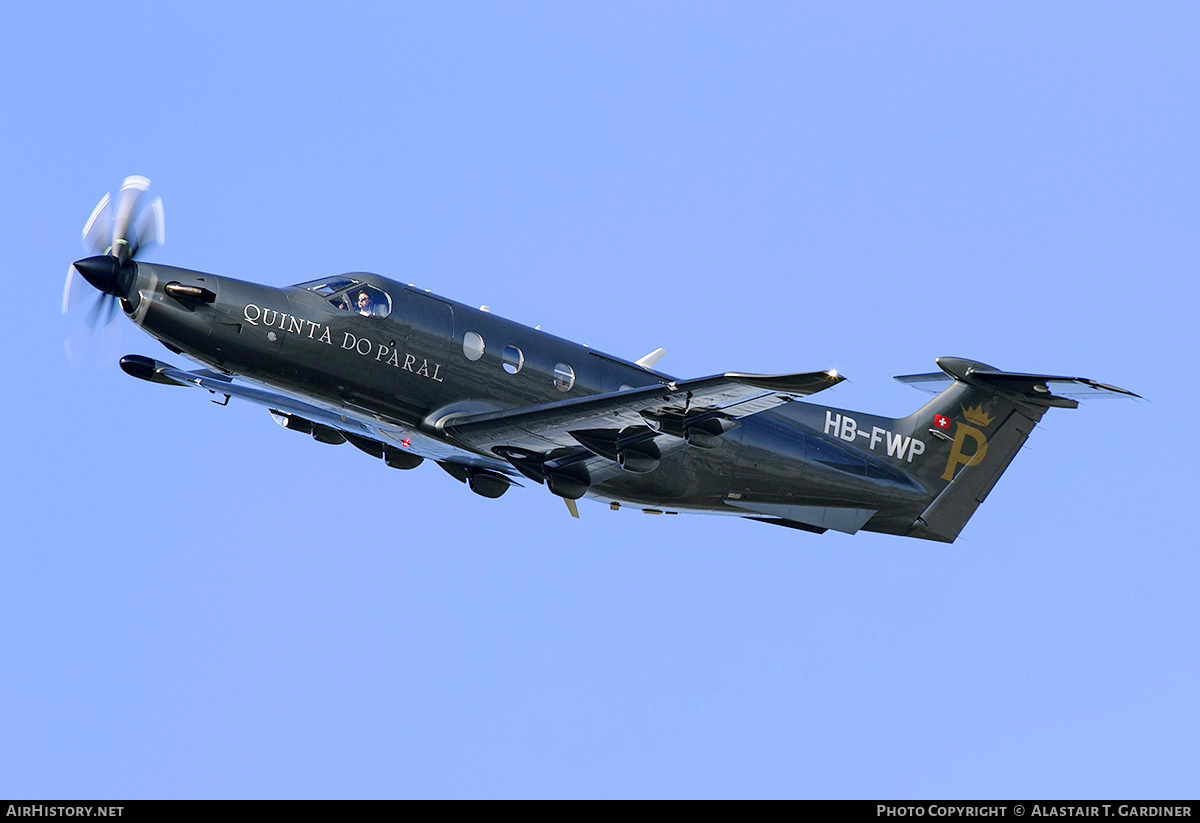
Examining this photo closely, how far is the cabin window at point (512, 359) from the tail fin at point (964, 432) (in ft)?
30.2

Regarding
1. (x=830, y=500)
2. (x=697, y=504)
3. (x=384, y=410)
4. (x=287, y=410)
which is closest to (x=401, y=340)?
(x=384, y=410)

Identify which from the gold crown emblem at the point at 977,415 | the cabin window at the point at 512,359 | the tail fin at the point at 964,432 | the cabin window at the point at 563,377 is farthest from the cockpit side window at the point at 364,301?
the gold crown emblem at the point at 977,415

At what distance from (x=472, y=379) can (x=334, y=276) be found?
325 centimetres

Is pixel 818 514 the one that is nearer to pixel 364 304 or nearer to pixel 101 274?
pixel 364 304

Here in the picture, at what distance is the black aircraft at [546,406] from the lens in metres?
22.3

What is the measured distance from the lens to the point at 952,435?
28.6 meters

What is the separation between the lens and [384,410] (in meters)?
24.0

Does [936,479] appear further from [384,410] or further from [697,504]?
[384,410]

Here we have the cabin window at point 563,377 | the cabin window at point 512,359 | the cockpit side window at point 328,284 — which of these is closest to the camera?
the cockpit side window at point 328,284

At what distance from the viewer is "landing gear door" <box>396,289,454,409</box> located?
78.2ft

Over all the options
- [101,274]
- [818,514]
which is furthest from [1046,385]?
[101,274]

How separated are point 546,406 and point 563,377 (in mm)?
2183

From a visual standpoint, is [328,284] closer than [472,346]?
Yes

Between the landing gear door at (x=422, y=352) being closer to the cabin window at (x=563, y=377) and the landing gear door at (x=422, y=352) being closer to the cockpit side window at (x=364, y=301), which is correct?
the cockpit side window at (x=364, y=301)
